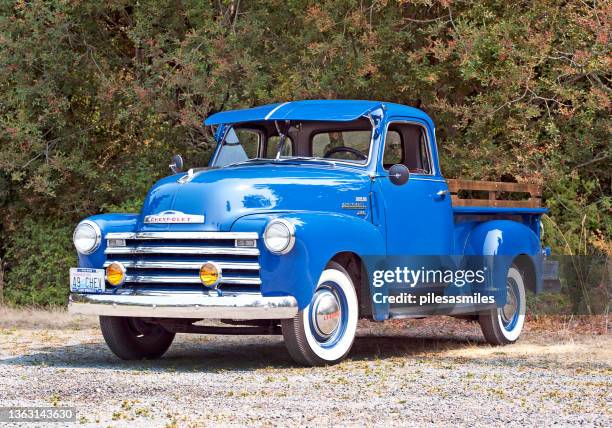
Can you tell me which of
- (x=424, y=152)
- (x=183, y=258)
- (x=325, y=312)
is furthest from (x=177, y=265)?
(x=424, y=152)

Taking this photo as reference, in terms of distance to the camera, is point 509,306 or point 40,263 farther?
point 40,263

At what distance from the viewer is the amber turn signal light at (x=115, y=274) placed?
32.6 feet

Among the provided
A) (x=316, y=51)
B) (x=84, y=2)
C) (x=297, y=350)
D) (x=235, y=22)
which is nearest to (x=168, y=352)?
(x=297, y=350)

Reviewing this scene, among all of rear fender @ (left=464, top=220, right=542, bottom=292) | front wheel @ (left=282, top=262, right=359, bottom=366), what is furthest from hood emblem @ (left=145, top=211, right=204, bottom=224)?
rear fender @ (left=464, top=220, right=542, bottom=292)

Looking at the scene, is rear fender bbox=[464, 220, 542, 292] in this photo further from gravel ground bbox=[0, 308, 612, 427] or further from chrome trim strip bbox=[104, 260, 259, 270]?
chrome trim strip bbox=[104, 260, 259, 270]

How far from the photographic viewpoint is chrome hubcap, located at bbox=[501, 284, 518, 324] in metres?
12.3

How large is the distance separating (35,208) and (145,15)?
12.0 ft

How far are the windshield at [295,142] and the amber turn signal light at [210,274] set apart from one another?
1.82m

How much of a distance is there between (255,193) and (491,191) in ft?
11.1

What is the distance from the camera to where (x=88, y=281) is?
10.1 metres

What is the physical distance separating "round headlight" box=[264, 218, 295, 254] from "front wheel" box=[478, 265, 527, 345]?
3.37 m

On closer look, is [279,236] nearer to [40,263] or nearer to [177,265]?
[177,265]

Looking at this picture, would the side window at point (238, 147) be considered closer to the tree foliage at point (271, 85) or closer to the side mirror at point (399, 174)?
the side mirror at point (399, 174)

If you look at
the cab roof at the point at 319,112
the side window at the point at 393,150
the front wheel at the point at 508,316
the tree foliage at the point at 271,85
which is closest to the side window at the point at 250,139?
the cab roof at the point at 319,112
